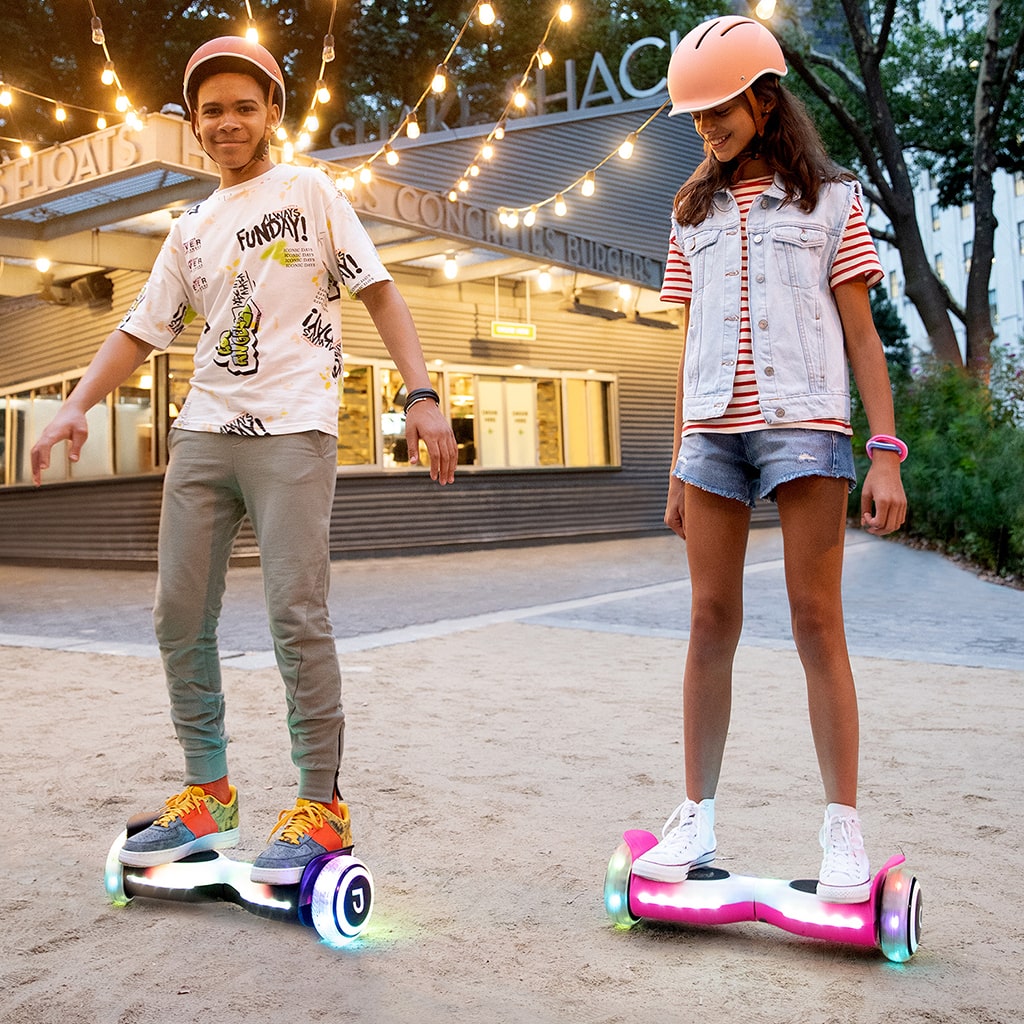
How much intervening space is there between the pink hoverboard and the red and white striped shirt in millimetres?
910

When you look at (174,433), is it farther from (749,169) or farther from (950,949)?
(950,949)

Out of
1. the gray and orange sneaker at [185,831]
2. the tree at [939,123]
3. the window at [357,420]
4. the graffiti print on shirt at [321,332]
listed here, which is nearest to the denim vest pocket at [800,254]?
the graffiti print on shirt at [321,332]

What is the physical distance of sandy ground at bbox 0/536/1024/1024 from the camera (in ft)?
6.60

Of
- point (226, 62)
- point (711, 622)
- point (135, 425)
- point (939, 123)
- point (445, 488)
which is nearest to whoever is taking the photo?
point (711, 622)

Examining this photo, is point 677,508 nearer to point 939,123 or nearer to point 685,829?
point 685,829

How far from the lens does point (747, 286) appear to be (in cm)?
244

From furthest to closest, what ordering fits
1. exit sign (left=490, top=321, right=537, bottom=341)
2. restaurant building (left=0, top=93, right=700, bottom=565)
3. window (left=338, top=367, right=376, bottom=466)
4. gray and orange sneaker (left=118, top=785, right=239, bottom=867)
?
1. exit sign (left=490, top=321, right=537, bottom=341)
2. window (left=338, top=367, right=376, bottom=466)
3. restaurant building (left=0, top=93, right=700, bottom=565)
4. gray and orange sneaker (left=118, top=785, right=239, bottom=867)

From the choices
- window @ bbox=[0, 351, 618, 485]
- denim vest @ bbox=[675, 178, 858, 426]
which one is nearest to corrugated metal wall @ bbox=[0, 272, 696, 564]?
window @ bbox=[0, 351, 618, 485]

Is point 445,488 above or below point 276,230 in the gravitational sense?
below

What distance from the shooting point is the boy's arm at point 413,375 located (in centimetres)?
244

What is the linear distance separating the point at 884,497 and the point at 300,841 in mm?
1422

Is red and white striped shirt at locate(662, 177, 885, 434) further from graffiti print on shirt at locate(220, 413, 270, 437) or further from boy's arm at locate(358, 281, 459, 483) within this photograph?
graffiti print on shirt at locate(220, 413, 270, 437)

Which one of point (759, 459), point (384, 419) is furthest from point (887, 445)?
point (384, 419)

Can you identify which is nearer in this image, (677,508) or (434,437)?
(434,437)
